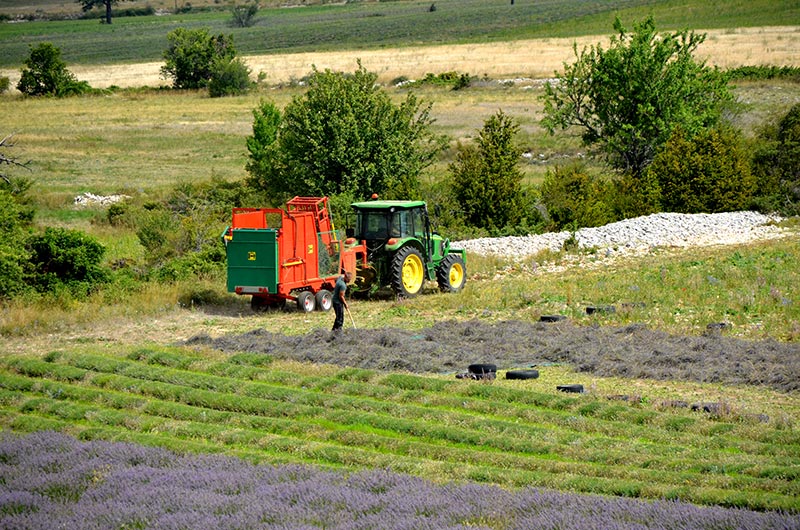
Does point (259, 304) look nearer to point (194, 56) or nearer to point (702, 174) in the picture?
point (702, 174)

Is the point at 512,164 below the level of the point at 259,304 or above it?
above

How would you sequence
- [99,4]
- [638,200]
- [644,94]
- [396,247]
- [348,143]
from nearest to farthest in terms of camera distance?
[396,247] < [348,143] < [638,200] < [644,94] < [99,4]

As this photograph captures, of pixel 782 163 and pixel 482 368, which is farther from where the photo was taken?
pixel 782 163

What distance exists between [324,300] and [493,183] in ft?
41.4

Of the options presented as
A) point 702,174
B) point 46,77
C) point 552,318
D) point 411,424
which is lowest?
point 411,424

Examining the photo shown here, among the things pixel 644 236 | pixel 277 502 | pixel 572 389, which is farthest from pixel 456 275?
pixel 277 502

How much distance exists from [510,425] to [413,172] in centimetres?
2128

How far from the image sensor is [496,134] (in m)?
35.5

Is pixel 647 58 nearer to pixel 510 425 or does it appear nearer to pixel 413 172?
pixel 413 172

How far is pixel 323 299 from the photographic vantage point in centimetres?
2428

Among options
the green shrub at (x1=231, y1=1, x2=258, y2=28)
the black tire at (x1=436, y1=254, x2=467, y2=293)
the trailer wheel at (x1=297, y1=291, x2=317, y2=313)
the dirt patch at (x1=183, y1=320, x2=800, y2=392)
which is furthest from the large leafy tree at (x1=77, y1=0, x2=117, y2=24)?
the dirt patch at (x1=183, y1=320, x2=800, y2=392)

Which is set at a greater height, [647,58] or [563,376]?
[647,58]

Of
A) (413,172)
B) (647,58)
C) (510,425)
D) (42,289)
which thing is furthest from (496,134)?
(510,425)

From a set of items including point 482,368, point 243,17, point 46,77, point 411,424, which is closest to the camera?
point 411,424
